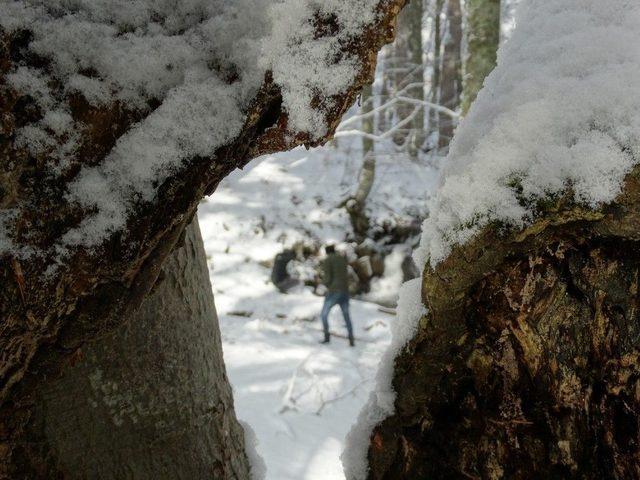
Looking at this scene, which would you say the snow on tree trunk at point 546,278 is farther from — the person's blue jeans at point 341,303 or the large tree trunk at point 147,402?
the person's blue jeans at point 341,303

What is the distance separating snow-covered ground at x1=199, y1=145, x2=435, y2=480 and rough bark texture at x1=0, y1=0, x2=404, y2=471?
588mm

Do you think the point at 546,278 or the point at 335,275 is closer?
the point at 546,278

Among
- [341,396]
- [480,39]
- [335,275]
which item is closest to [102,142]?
[341,396]

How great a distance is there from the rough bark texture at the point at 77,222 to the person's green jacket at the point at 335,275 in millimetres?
6072

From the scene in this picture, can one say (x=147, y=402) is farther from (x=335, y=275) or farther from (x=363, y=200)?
(x=363, y=200)

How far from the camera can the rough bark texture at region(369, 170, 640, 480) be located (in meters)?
0.82

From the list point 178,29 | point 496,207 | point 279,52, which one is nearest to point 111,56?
point 178,29

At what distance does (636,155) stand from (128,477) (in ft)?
3.49

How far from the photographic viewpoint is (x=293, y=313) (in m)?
8.25

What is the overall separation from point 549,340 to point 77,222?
2.58 ft

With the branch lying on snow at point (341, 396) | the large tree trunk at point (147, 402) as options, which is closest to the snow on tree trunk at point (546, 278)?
the large tree trunk at point (147, 402)

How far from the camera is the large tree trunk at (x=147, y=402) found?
88cm

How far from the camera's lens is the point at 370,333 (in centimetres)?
748

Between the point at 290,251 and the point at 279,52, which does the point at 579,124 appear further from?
the point at 290,251
